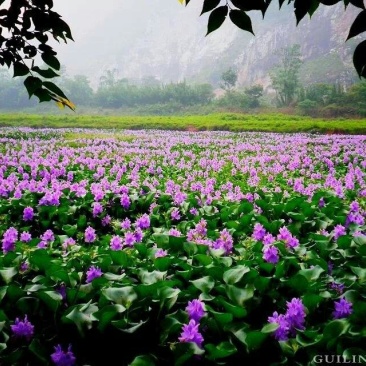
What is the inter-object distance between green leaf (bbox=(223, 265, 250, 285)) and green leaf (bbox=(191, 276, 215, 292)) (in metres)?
0.09

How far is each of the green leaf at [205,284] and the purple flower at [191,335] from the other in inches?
17.8

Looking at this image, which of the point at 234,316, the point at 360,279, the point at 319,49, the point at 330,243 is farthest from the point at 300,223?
the point at 319,49

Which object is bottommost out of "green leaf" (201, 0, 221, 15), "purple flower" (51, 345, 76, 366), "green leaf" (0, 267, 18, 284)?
"purple flower" (51, 345, 76, 366)

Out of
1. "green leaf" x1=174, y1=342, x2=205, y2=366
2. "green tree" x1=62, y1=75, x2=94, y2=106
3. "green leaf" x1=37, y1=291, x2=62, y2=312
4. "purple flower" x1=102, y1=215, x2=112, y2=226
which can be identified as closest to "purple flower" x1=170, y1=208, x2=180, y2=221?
"purple flower" x1=102, y1=215, x2=112, y2=226

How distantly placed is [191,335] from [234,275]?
0.62 metres

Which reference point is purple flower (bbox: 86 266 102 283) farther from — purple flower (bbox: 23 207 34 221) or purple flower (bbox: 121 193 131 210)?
purple flower (bbox: 121 193 131 210)

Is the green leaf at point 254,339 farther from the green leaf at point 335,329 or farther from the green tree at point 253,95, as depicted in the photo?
the green tree at point 253,95

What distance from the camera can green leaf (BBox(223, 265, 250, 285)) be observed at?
2193mm

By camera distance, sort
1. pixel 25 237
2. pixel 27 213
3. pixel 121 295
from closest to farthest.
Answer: pixel 121 295, pixel 25 237, pixel 27 213

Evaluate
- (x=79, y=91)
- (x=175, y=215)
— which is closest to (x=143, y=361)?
(x=175, y=215)

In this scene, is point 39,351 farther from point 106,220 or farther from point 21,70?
point 106,220

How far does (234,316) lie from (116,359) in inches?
23.9

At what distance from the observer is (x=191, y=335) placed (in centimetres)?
167

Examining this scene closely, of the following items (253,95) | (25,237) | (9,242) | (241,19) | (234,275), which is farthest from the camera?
(253,95)
